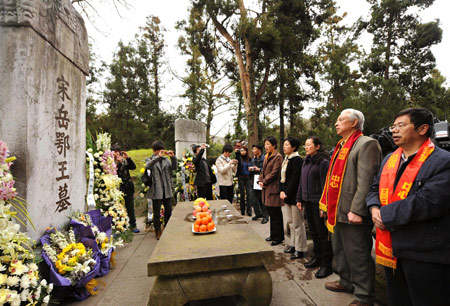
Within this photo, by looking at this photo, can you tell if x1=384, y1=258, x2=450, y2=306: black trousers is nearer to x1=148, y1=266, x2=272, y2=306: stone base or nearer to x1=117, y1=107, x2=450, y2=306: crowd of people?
x1=117, y1=107, x2=450, y2=306: crowd of people

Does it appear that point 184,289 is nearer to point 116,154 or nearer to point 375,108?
point 116,154

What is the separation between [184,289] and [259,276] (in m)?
0.65

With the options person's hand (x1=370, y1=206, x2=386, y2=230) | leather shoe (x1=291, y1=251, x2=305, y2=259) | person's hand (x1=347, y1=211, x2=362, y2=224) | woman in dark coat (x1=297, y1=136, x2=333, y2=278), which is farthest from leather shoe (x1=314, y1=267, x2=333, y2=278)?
person's hand (x1=370, y1=206, x2=386, y2=230)

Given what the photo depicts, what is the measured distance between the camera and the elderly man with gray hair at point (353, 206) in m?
2.18

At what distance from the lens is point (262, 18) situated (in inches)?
412

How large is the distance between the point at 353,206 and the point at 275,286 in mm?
1313

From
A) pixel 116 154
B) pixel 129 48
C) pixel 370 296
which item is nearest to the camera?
pixel 370 296

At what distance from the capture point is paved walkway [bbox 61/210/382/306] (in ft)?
7.94

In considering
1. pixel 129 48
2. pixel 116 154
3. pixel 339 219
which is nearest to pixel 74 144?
pixel 116 154

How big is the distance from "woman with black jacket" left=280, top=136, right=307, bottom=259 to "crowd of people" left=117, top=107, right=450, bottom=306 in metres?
0.01

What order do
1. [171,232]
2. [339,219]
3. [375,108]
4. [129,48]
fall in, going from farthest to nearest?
[129,48], [375,108], [171,232], [339,219]

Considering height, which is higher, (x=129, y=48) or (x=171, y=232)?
(x=129, y=48)

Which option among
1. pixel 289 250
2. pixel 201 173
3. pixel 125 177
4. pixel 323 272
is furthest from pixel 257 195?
pixel 125 177

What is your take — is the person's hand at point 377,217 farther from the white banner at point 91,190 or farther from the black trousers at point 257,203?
the black trousers at point 257,203
